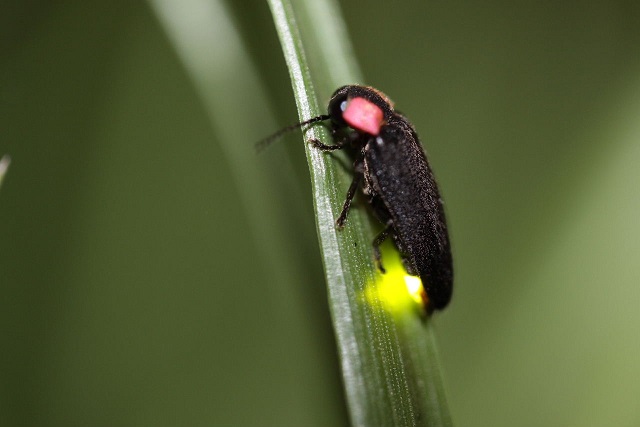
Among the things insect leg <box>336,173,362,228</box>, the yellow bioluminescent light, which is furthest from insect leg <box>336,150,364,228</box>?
the yellow bioluminescent light

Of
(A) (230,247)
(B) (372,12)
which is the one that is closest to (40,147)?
(A) (230,247)

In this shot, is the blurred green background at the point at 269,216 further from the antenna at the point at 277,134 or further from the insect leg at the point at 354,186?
the insect leg at the point at 354,186

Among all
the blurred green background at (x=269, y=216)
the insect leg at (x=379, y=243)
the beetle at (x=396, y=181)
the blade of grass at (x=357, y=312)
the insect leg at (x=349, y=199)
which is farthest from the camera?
the blurred green background at (x=269, y=216)

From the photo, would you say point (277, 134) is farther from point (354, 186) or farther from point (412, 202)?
point (412, 202)

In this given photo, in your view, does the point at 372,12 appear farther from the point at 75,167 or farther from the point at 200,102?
the point at 75,167

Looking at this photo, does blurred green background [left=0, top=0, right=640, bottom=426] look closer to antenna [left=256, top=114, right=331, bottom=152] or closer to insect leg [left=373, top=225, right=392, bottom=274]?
antenna [left=256, top=114, right=331, bottom=152]

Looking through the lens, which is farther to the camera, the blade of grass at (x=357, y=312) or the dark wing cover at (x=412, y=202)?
the dark wing cover at (x=412, y=202)

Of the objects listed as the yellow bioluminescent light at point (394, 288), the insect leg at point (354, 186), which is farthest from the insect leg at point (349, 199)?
the yellow bioluminescent light at point (394, 288)
